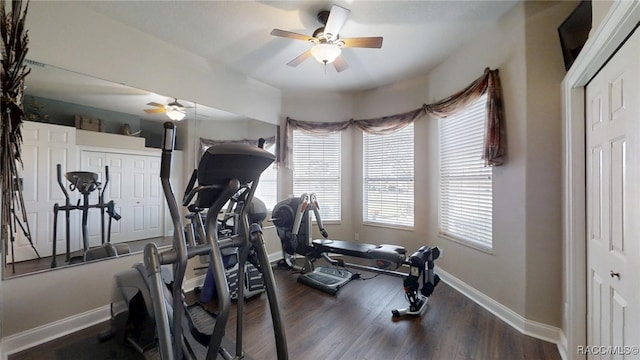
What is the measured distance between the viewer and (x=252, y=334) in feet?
6.79

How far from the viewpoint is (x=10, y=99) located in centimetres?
71

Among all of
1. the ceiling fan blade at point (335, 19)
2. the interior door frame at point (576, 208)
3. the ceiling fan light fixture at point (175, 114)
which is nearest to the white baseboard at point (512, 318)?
the interior door frame at point (576, 208)

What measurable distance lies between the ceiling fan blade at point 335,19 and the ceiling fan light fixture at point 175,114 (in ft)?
6.06

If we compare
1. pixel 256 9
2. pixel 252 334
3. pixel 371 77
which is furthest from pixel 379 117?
pixel 252 334

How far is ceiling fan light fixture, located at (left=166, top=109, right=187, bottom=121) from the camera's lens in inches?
111

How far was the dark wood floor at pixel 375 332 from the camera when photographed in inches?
72.6

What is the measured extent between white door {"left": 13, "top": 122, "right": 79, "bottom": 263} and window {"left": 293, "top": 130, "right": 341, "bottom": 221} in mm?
2724

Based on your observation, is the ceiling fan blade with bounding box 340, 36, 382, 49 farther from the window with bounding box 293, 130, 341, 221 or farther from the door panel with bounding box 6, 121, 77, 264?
the door panel with bounding box 6, 121, 77, 264

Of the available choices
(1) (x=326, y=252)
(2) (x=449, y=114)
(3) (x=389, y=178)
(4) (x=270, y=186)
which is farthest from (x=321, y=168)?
(2) (x=449, y=114)

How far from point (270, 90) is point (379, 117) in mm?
1744

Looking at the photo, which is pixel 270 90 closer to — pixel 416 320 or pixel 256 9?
pixel 256 9

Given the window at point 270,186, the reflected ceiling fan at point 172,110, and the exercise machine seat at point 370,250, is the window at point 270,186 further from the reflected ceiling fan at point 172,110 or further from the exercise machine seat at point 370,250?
the reflected ceiling fan at point 172,110

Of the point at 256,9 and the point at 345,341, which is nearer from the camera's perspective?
the point at 345,341

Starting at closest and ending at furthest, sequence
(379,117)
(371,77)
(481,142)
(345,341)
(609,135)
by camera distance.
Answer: (609,135) → (345,341) → (481,142) → (371,77) → (379,117)
